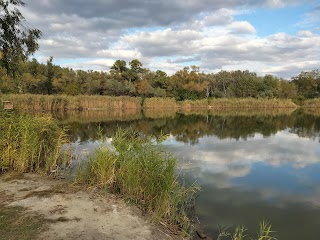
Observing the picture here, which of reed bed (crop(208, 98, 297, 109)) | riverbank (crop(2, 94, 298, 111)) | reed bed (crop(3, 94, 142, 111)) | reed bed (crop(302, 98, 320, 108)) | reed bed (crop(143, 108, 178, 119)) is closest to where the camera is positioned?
reed bed (crop(143, 108, 178, 119))

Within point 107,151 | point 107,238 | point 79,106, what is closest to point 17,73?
point 107,151

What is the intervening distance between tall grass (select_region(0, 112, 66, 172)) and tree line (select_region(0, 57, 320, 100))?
50.8 metres

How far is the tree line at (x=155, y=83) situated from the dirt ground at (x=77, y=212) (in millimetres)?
53647

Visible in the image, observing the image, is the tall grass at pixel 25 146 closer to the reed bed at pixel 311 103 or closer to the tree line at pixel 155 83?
the tree line at pixel 155 83

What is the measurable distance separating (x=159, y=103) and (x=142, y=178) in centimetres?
4872

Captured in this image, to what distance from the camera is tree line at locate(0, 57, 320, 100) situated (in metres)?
62.2

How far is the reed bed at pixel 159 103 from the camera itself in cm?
5336

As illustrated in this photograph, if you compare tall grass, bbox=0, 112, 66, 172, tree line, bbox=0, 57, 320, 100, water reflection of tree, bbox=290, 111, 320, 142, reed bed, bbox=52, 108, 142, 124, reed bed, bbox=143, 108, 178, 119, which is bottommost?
reed bed, bbox=143, 108, 178, 119

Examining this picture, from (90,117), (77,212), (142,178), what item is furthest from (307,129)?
(77,212)

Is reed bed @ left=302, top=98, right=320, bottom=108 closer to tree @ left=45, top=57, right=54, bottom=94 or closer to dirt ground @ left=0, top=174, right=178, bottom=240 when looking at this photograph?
tree @ left=45, top=57, right=54, bottom=94

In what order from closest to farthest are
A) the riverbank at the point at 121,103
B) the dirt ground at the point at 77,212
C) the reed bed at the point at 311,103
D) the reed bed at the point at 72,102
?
the dirt ground at the point at 77,212 < the reed bed at the point at 72,102 < the riverbank at the point at 121,103 < the reed bed at the point at 311,103

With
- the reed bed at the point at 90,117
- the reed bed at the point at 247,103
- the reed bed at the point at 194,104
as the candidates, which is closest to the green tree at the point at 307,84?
the reed bed at the point at 247,103

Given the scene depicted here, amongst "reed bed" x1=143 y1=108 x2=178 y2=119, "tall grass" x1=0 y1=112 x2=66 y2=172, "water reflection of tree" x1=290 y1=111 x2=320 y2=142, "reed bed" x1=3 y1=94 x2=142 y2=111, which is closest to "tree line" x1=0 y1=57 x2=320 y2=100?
"reed bed" x1=3 y1=94 x2=142 y2=111

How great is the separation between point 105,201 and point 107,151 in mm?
1261
